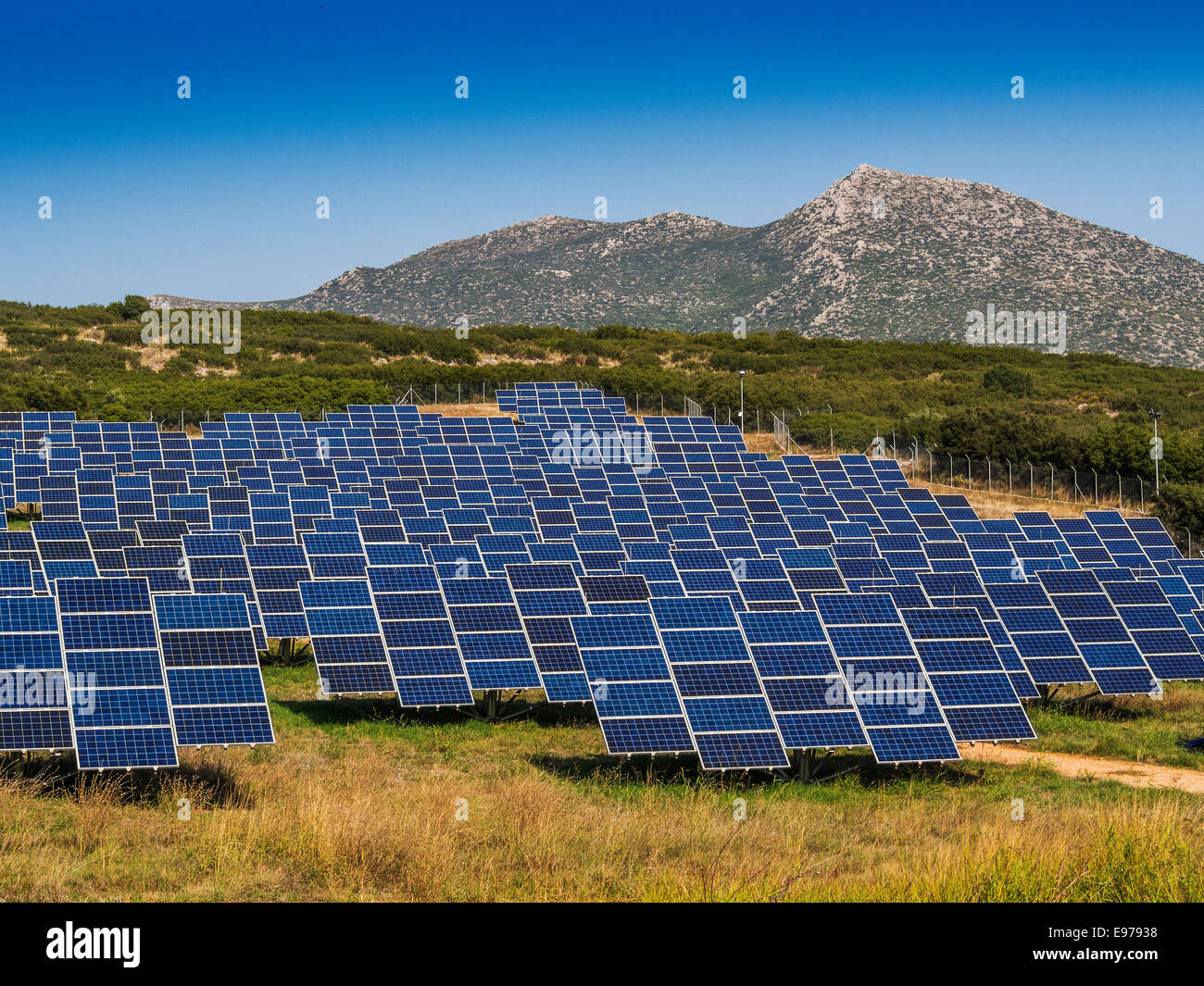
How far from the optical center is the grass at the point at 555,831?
36.4 ft

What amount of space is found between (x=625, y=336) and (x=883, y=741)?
92.2 metres

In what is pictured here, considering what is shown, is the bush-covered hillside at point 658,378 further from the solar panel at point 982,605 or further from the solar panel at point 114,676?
the solar panel at point 114,676

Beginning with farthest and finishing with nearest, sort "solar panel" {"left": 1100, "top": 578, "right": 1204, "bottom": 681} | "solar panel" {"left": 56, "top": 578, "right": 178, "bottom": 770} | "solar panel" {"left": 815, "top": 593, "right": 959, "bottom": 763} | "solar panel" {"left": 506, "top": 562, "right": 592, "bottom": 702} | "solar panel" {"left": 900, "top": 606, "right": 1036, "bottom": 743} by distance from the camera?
"solar panel" {"left": 1100, "top": 578, "right": 1204, "bottom": 681} → "solar panel" {"left": 506, "top": 562, "right": 592, "bottom": 702} → "solar panel" {"left": 900, "top": 606, "right": 1036, "bottom": 743} → "solar panel" {"left": 815, "top": 593, "right": 959, "bottom": 763} → "solar panel" {"left": 56, "top": 578, "right": 178, "bottom": 770}

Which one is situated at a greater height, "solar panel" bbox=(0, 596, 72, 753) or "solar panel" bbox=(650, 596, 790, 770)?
"solar panel" bbox=(0, 596, 72, 753)

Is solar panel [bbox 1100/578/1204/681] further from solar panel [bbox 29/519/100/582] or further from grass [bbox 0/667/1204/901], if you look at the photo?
solar panel [bbox 29/519/100/582]

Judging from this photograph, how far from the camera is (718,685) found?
20141mm

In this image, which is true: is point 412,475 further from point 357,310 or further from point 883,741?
point 357,310

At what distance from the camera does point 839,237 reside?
17725 cm

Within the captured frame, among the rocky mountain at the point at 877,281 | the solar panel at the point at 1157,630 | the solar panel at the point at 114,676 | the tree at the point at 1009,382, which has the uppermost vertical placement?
the rocky mountain at the point at 877,281

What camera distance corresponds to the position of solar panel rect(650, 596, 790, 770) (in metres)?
19.1

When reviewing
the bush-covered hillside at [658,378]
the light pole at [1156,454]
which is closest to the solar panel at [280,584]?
the bush-covered hillside at [658,378]

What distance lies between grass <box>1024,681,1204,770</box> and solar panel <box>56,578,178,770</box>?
1750cm

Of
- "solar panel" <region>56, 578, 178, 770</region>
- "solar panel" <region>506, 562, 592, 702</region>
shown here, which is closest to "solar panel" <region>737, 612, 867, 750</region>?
"solar panel" <region>506, 562, 592, 702</region>

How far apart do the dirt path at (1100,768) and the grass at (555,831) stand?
3.86ft
